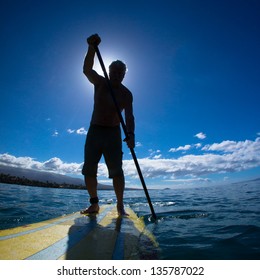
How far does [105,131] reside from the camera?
4902mm

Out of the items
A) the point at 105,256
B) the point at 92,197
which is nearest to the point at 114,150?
the point at 92,197

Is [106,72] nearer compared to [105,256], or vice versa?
[105,256]

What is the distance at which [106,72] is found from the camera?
15.8 ft

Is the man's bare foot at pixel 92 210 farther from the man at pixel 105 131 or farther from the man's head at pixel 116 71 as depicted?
the man's head at pixel 116 71

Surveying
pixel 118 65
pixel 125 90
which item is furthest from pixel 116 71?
pixel 125 90

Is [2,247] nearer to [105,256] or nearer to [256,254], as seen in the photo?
[105,256]

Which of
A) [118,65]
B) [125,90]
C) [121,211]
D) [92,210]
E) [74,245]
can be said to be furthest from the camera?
[125,90]

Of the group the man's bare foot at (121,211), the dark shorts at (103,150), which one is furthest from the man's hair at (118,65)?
the man's bare foot at (121,211)

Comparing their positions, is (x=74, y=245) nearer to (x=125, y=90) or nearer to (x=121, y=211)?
(x=121, y=211)

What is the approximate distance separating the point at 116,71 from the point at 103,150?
175 centimetres

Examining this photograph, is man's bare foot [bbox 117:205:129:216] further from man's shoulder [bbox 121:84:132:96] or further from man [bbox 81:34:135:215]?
man's shoulder [bbox 121:84:132:96]

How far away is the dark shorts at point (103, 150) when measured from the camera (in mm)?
4738

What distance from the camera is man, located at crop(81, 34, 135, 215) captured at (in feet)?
15.4
